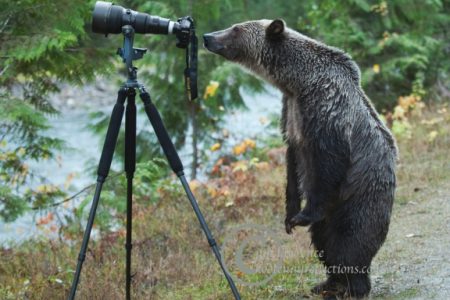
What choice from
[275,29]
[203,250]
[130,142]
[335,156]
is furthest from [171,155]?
[203,250]

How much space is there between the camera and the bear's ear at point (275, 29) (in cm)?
501

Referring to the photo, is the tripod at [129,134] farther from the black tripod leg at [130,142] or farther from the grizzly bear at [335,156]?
the grizzly bear at [335,156]

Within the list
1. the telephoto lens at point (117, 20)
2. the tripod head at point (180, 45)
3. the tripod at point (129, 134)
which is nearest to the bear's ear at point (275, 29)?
the tripod head at point (180, 45)

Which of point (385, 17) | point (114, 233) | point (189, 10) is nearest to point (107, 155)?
point (114, 233)

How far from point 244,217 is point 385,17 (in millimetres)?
5456

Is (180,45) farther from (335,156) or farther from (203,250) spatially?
(203,250)

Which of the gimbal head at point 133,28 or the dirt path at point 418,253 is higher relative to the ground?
the gimbal head at point 133,28

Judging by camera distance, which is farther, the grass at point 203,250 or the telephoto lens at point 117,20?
the grass at point 203,250

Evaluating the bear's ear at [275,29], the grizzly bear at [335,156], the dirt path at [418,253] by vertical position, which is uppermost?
the bear's ear at [275,29]

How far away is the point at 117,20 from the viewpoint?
4.34 m

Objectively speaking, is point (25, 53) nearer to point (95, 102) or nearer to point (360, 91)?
point (360, 91)

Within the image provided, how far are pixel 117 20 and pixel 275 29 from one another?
1236 millimetres

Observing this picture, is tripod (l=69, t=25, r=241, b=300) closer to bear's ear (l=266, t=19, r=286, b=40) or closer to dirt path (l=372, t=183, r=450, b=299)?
bear's ear (l=266, t=19, r=286, b=40)

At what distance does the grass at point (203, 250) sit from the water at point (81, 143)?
2.73 meters
